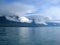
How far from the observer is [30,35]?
2.04 meters

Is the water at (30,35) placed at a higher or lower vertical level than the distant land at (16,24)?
lower

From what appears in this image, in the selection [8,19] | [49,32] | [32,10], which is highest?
[32,10]

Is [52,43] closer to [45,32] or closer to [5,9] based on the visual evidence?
[45,32]

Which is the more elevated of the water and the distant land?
the distant land

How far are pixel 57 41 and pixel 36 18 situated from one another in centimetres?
47

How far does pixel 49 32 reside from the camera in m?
2.07

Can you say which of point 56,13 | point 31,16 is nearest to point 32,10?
point 31,16

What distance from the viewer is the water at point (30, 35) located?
2010mm

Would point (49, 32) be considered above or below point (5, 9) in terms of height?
below

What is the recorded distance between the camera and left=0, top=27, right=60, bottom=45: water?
2010mm

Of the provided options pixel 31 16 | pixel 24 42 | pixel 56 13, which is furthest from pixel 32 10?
pixel 24 42

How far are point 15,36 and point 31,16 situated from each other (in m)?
0.38

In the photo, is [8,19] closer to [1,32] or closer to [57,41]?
[1,32]

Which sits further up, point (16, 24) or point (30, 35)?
point (16, 24)
